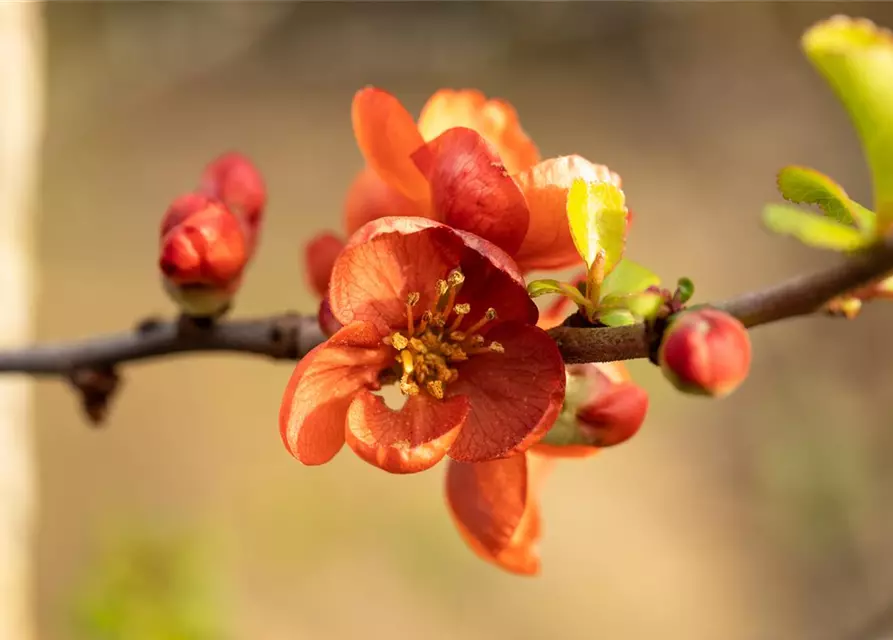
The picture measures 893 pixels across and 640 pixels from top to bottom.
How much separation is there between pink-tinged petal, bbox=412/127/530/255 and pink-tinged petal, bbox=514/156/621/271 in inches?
0.6

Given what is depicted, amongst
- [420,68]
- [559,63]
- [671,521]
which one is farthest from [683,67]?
[671,521]

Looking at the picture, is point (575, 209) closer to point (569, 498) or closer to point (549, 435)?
point (549, 435)

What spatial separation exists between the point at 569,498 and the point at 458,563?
0.41 metres

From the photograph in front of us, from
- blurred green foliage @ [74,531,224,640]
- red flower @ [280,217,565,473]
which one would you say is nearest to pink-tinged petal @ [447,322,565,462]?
red flower @ [280,217,565,473]

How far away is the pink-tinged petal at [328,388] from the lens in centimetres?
32

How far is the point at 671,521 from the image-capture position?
8.02 ft

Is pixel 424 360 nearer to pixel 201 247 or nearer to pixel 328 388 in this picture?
pixel 328 388

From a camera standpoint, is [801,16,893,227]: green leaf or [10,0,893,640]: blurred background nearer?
[801,16,893,227]: green leaf

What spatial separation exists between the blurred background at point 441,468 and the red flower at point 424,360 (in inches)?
50.8

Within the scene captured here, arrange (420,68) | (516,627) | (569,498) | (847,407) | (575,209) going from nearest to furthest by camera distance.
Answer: (575,209)
(516,627)
(569,498)
(847,407)
(420,68)

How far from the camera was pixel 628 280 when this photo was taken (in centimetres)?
35

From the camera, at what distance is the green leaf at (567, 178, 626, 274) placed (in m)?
0.31

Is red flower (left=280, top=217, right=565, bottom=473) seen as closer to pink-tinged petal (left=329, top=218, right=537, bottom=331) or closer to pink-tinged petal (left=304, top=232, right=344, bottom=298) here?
pink-tinged petal (left=329, top=218, right=537, bottom=331)

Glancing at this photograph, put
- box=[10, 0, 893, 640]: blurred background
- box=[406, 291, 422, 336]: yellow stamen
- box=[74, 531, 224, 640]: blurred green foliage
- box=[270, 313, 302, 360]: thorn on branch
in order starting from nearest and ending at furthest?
box=[406, 291, 422, 336]: yellow stamen
box=[270, 313, 302, 360]: thorn on branch
box=[74, 531, 224, 640]: blurred green foliage
box=[10, 0, 893, 640]: blurred background
